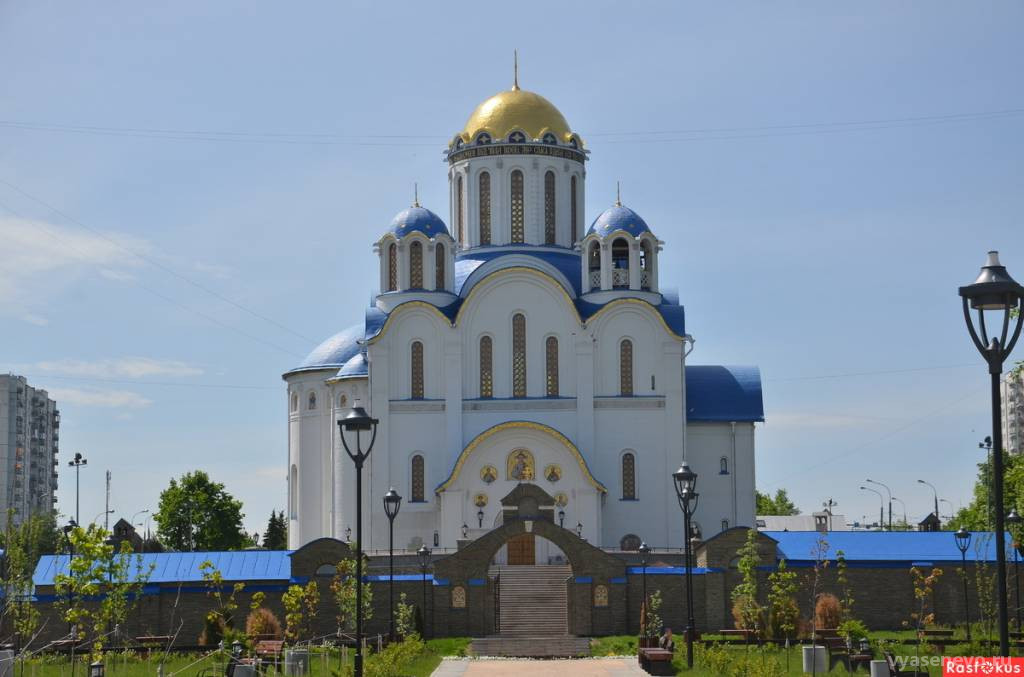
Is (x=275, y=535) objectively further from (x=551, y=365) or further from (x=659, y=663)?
(x=659, y=663)

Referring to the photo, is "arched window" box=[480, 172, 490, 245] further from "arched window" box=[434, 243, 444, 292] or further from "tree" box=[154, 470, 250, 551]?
"tree" box=[154, 470, 250, 551]

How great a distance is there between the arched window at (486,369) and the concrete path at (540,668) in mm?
17738

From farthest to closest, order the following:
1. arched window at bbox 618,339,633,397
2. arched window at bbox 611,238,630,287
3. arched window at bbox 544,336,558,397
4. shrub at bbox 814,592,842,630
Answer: arched window at bbox 611,238,630,287 → arched window at bbox 618,339,633,397 → arched window at bbox 544,336,558,397 → shrub at bbox 814,592,842,630

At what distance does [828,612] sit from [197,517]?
40.1 m

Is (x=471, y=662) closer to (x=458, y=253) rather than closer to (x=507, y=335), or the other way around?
(x=507, y=335)

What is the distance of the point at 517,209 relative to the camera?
5384cm

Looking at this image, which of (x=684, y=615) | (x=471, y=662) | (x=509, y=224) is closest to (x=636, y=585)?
(x=684, y=615)

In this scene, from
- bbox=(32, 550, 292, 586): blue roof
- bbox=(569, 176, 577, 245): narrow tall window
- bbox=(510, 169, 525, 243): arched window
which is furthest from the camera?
bbox=(569, 176, 577, 245): narrow tall window

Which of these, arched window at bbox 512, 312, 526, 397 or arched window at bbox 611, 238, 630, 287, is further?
arched window at bbox 611, 238, 630, 287

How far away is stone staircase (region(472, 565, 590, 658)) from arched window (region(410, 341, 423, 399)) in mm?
7545

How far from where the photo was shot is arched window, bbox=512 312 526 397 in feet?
165

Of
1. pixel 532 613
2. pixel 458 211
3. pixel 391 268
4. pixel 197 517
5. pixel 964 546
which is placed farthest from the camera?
pixel 197 517

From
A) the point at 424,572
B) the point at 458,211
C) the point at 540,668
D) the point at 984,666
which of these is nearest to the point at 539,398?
the point at 458,211

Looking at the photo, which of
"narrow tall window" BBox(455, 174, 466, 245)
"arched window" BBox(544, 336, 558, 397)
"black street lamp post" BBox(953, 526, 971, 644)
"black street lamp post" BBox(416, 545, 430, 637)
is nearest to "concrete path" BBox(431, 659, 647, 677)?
"black street lamp post" BBox(416, 545, 430, 637)
